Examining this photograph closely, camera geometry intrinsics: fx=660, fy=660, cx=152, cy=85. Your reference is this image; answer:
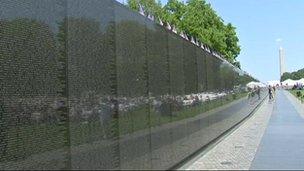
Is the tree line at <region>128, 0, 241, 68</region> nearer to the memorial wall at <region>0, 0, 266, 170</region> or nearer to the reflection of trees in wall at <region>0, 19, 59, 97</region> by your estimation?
the memorial wall at <region>0, 0, 266, 170</region>

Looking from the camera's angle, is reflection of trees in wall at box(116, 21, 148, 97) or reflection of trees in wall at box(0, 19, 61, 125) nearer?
reflection of trees in wall at box(0, 19, 61, 125)

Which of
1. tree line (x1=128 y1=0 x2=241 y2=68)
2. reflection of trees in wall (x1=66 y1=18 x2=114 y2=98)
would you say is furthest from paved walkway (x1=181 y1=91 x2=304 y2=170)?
tree line (x1=128 y1=0 x2=241 y2=68)

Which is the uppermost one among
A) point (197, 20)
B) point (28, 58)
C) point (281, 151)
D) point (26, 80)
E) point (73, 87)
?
point (197, 20)

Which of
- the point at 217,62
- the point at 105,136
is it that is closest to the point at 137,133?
the point at 105,136

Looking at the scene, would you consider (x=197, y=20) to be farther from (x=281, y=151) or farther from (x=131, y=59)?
(x=131, y=59)

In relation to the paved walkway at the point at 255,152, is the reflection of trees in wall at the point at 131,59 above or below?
above

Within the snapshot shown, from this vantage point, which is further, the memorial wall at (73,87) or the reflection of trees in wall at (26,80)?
the reflection of trees in wall at (26,80)

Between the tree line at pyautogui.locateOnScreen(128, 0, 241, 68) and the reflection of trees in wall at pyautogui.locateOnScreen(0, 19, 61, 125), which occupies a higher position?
the tree line at pyautogui.locateOnScreen(128, 0, 241, 68)

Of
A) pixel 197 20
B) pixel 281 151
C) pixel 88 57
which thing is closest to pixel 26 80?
pixel 88 57

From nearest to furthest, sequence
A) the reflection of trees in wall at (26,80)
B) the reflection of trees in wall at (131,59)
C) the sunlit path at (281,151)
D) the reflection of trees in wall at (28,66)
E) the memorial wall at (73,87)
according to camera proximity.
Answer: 1. the memorial wall at (73,87)
2. the reflection of trees in wall at (26,80)
3. the reflection of trees in wall at (28,66)
4. the reflection of trees in wall at (131,59)
5. the sunlit path at (281,151)

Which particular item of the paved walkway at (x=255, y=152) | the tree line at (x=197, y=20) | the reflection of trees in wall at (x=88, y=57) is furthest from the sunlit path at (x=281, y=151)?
the tree line at (x=197, y=20)

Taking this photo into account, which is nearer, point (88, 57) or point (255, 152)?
point (88, 57)

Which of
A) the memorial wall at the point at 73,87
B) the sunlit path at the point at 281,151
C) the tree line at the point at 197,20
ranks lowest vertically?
the sunlit path at the point at 281,151

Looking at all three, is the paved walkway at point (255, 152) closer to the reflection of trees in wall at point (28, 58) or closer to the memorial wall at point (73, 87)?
the memorial wall at point (73, 87)
